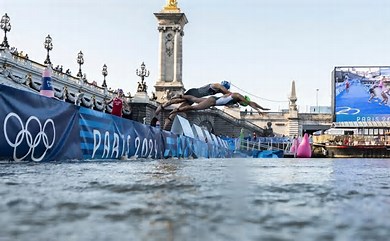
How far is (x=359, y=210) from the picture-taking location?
1871 millimetres

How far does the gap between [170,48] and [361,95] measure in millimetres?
22592

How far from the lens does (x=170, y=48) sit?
6138 centimetres

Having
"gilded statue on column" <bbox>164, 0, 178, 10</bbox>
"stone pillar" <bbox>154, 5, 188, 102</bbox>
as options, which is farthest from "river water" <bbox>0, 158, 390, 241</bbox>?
"gilded statue on column" <bbox>164, 0, 178, 10</bbox>

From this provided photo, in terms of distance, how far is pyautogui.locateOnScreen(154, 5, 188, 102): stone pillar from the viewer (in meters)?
60.4

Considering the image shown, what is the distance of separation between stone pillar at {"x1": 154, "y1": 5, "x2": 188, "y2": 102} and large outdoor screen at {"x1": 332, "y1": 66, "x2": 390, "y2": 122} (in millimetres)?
18492

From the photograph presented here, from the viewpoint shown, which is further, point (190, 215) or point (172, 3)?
point (172, 3)

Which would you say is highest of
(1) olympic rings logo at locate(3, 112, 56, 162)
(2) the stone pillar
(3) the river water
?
(2) the stone pillar

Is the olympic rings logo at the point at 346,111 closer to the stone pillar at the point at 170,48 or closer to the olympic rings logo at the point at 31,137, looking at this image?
the stone pillar at the point at 170,48

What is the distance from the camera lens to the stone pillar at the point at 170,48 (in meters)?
60.4

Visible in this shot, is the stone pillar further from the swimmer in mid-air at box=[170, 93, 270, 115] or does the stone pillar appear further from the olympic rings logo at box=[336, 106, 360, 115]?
the swimmer in mid-air at box=[170, 93, 270, 115]

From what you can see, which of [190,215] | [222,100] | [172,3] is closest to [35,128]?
[190,215]

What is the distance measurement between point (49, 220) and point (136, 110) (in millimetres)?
48768

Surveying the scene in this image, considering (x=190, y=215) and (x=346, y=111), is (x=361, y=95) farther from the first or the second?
(x=190, y=215)

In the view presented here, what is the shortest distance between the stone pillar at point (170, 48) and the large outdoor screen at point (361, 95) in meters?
18.5
